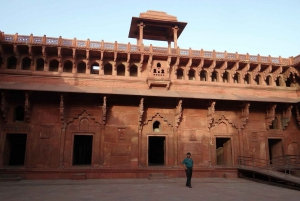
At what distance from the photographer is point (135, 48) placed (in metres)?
13.9

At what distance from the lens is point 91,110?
42.8 ft

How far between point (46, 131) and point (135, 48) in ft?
21.9

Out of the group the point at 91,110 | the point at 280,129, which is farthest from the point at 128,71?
the point at 280,129

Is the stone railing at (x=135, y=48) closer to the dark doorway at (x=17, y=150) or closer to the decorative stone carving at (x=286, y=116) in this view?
the decorative stone carving at (x=286, y=116)

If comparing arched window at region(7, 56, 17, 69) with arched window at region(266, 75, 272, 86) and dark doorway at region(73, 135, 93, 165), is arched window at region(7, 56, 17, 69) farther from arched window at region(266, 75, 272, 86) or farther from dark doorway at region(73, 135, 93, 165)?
arched window at region(266, 75, 272, 86)

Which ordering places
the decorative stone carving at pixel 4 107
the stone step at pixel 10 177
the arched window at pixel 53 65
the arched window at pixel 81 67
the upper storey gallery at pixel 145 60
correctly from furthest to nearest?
the arched window at pixel 81 67
the arched window at pixel 53 65
the upper storey gallery at pixel 145 60
the decorative stone carving at pixel 4 107
the stone step at pixel 10 177

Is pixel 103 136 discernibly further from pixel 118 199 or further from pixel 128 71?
pixel 118 199

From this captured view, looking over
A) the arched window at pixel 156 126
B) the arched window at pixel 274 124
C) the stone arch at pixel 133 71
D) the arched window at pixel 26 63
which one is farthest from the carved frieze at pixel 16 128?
the arched window at pixel 274 124

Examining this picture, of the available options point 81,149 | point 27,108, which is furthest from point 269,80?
point 27,108

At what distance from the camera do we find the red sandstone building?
40.4ft

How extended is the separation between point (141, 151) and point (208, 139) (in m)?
3.95

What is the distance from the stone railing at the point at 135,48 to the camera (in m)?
12.8

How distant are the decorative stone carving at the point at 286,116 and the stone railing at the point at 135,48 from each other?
2969mm

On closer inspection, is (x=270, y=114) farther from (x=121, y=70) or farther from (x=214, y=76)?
(x=121, y=70)
